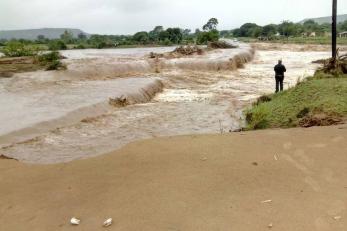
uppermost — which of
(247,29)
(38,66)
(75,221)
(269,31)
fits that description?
(247,29)

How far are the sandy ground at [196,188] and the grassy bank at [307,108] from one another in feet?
6.13

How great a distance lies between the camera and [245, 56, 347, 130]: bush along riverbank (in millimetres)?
9109

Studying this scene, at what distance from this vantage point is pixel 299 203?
4.77 meters

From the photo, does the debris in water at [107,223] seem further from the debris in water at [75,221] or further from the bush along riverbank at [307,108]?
the bush along riverbank at [307,108]

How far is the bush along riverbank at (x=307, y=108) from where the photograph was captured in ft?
29.9

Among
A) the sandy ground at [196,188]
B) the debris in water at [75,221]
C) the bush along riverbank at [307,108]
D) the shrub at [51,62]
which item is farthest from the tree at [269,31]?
the debris in water at [75,221]

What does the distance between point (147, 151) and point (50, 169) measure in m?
1.52

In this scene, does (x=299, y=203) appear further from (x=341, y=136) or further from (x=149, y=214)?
(x=341, y=136)

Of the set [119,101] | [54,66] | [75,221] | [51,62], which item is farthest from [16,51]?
[75,221]

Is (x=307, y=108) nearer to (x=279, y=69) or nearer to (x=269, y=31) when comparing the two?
(x=279, y=69)

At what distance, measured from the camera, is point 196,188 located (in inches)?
206

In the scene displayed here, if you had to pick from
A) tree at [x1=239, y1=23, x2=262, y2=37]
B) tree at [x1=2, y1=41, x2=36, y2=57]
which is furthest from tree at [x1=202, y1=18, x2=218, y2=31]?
tree at [x1=2, y1=41, x2=36, y2=57]

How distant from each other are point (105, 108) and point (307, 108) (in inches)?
269

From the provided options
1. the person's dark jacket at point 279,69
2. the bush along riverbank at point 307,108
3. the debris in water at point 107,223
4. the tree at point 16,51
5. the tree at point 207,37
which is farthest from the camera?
the tree at point 207,37
